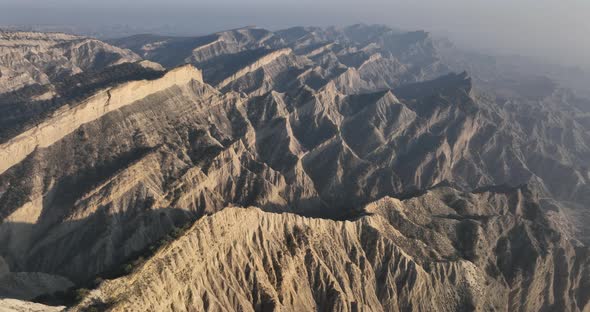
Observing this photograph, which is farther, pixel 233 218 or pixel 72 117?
pixel 72 117

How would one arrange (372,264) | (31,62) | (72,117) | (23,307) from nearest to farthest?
(23,307) < (372,264) < (72,117) < (31,62)

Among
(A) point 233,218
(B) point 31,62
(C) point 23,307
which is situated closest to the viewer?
(C) point 23,307

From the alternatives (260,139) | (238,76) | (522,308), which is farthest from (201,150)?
(238,76)

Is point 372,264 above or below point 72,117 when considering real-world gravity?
below

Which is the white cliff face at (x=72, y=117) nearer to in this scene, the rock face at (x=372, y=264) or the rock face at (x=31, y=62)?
the rock face at (x=372, y=264)

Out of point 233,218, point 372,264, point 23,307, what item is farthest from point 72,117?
point 372,264

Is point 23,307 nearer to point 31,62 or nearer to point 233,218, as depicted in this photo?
point 233,218

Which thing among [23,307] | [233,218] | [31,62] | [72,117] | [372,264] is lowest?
[372,264]
